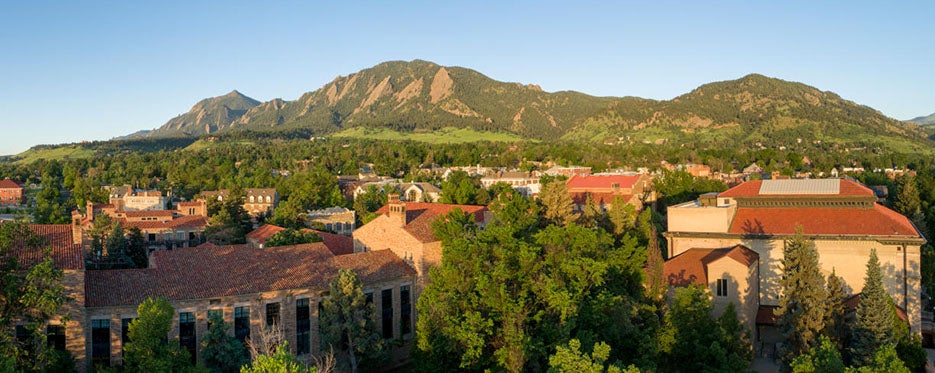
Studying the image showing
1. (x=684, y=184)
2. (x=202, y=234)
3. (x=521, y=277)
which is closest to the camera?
(x=521, y=277)

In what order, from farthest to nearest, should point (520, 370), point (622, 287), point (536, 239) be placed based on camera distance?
point (622, 287)
point (536, 239)
point (520, 370)

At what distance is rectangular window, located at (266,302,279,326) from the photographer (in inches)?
1163

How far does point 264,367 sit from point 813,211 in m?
35.5

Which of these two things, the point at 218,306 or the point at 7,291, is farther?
the point at 218,306

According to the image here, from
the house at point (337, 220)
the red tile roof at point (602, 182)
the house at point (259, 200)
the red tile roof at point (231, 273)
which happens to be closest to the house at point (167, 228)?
the house at point (337, 220)

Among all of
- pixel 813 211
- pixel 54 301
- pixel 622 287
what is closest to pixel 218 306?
pixel 54 301

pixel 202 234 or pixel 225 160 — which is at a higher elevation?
pixel 225 160

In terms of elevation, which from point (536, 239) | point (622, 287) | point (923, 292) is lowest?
point (923, 292)

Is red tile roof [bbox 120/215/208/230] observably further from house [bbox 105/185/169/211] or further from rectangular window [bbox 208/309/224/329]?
rectangular window [bbox 208/309/224/329]

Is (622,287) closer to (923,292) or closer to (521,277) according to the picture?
(521,277)

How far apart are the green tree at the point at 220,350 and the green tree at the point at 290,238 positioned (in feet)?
63.7

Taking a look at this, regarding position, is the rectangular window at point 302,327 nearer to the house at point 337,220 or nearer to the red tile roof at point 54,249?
the red tile roof at point 54,249

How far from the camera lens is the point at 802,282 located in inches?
1201

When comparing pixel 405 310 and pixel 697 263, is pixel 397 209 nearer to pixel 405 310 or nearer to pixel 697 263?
pixel 405 310
